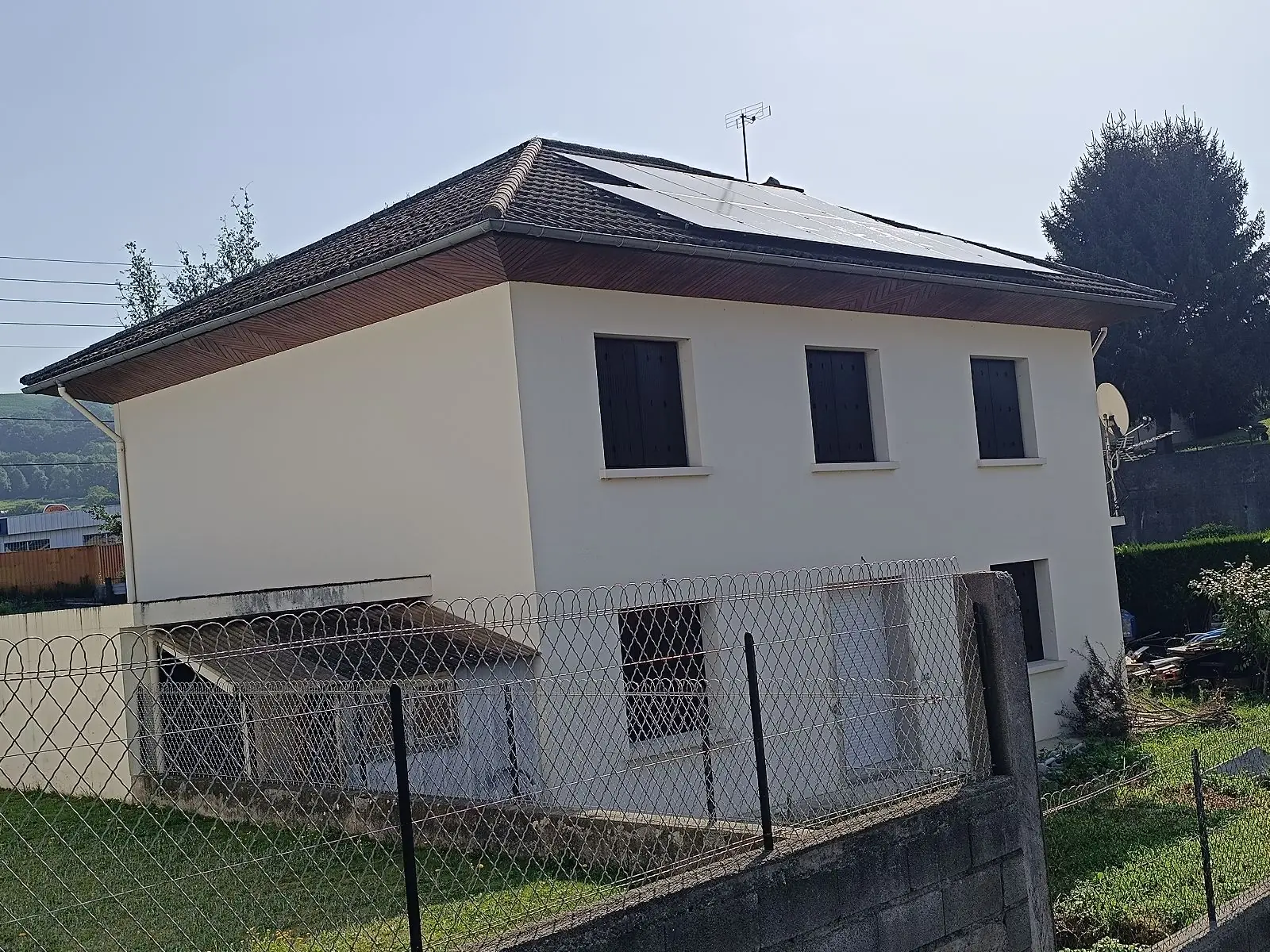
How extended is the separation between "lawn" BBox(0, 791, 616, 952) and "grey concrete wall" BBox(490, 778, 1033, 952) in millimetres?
482

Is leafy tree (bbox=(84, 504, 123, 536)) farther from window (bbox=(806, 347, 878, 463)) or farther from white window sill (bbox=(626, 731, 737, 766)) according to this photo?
white window sill (bbox=(626, 731, 737, 766))

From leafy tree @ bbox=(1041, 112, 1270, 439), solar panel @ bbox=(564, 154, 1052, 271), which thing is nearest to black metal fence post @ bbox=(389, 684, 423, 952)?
solar panel @ bbox=(564, 154, 1052, 271)

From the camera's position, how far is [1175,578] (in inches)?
895

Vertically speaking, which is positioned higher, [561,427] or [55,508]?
[55,508]

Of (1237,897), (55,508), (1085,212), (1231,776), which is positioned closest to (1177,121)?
(1085,212)

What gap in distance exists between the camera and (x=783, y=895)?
17.0 ft

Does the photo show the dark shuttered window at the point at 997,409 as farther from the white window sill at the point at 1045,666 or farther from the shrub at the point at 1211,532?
the shrub at the point at 1211,532

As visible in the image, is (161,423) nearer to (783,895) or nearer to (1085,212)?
(783,895)

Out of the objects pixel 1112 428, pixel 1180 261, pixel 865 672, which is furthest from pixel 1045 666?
pixel 1180 261

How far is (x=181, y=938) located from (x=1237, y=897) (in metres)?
5.86

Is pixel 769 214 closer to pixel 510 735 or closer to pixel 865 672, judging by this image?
pixel 865 672

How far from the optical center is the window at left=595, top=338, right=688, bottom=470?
450 inches

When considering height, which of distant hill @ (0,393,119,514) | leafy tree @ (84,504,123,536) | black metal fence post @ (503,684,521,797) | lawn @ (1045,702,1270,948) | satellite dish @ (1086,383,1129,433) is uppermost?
distant hill @ (0,393,119,514)

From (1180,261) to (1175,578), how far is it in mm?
19283
